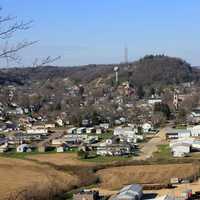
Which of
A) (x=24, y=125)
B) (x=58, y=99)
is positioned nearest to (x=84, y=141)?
(x=24, y=125)

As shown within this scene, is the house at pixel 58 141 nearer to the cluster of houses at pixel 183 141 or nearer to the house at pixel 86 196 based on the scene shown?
the cluster of houses at pixel 183 141

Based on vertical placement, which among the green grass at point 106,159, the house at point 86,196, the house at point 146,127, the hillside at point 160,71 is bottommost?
the green grass at point 106,159

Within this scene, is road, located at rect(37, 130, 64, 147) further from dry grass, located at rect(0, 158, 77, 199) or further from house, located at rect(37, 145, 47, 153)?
dry grass, located at rect(0, 158, 77, 199)

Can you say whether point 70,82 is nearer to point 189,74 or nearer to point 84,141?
point 189,74

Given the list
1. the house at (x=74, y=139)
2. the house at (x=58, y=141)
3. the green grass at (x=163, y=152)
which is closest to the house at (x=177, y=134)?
the green grass at (x=163, y=152)

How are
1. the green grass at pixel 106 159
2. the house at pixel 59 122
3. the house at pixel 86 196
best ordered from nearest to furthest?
the house at pixel 86 196 → the green grass at pixel 106 159 → the house at pixel 59 122

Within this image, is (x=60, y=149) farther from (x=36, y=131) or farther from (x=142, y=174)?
(x=36, y=131)

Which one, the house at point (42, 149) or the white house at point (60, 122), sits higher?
the white house at point (60, 122)

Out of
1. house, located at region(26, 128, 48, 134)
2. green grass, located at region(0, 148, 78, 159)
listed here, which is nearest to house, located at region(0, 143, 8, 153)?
green grass, located at region(0, 148, 78, 159)
